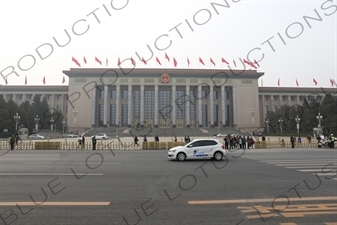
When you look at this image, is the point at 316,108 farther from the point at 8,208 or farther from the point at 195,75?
the point at 8,208

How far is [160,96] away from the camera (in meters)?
73.8

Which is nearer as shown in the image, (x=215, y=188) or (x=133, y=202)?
(x=133, y=202)

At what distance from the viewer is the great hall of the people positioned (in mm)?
69375

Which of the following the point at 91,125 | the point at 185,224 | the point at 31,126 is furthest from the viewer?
the point at 91,125

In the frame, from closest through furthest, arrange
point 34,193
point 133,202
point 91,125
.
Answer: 1. point 133,202
2. point 34,193
3. point 91,125

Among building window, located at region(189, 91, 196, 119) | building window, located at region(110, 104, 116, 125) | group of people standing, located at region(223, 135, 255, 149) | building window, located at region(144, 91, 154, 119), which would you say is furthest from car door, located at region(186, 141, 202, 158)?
building window, located at region(110, 104, 116, 125)

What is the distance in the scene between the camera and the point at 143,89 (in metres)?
70.9

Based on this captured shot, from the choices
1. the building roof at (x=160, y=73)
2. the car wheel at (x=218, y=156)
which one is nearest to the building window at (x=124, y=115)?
the building roof at (x=160, y=73)

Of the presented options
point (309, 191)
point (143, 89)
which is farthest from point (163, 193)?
point (143, 89)

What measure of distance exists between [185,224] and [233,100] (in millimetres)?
69931

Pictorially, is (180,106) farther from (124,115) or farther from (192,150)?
(192,150)

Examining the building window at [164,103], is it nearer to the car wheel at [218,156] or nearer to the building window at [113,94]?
the building window at [113,94]

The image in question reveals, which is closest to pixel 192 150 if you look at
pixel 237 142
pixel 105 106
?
pixel 237 142

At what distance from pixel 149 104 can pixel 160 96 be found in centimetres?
374
